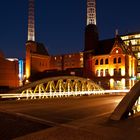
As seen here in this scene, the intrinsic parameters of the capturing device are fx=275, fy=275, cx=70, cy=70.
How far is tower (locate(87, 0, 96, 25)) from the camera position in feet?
284

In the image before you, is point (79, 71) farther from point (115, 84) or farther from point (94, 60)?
point (115, 84)

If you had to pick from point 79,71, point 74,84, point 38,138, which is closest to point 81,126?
point 38,138

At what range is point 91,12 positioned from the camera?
87312mm

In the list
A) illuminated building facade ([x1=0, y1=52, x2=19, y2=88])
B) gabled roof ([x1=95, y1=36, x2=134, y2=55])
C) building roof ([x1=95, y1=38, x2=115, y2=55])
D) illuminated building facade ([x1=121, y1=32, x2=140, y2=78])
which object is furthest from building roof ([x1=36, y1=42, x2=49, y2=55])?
illuminated building facade ([x1=121, y1=32, x2=140, y2=78])

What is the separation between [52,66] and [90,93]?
241 feet

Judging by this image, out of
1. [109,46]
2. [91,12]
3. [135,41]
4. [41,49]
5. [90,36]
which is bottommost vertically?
[109,46]

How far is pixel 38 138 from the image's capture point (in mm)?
10164

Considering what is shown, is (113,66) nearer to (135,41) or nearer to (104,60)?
(104,60)

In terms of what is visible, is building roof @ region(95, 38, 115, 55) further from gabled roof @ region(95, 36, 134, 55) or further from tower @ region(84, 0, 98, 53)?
tower @ region(84, 0, 98, 53)

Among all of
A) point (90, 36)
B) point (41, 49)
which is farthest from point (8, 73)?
point (41, 49)

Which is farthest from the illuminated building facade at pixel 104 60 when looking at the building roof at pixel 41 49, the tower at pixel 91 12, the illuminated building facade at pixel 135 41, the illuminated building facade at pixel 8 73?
the illuminated building facade at pixel 135 41

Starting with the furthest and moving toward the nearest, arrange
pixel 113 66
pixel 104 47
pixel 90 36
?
pixel 90 36 < pixel 104 47 < pixel 113 66

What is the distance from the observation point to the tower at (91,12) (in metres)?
86.5

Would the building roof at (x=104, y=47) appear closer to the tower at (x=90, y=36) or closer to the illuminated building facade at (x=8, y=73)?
the tower at (x=90, y=36)
